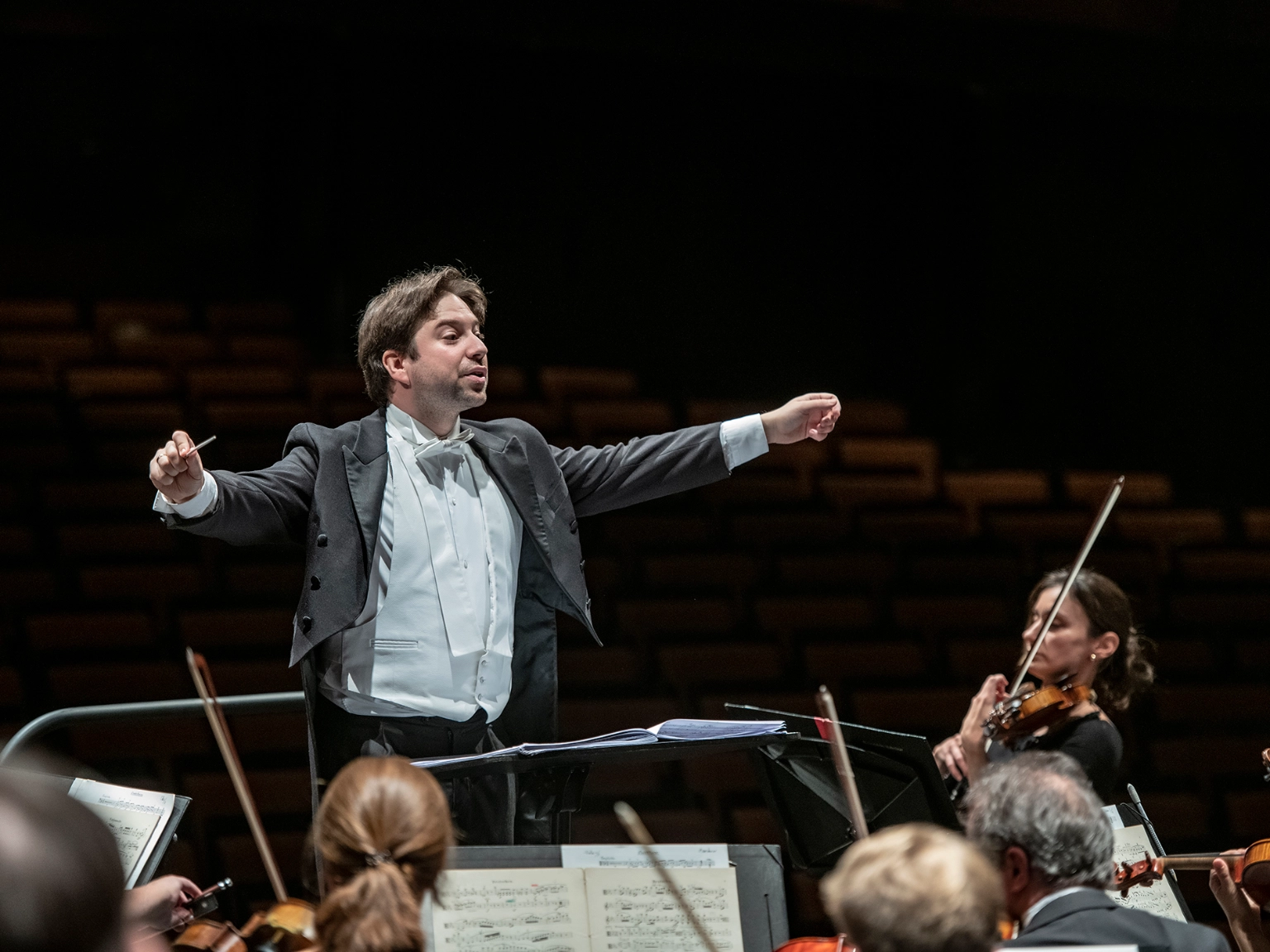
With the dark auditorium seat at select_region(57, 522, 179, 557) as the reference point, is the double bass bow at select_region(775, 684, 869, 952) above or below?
below

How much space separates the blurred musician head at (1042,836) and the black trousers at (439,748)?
86cm

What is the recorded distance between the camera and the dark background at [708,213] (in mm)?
6879

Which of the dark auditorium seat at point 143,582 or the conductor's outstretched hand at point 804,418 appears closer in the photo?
the conductor's outstretched hand at point 804,418

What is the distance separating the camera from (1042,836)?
157cm

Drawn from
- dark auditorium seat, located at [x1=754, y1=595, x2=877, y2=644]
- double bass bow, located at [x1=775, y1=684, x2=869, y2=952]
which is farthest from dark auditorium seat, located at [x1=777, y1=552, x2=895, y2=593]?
double bass bow, located at [x1=775, y1=684, x2=869, y2=952]

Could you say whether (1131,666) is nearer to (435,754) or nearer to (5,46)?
(435,754)

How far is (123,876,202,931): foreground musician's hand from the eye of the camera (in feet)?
5.82

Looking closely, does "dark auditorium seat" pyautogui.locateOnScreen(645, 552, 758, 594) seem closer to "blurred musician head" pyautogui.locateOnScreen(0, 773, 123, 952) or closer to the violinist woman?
the violinist woman

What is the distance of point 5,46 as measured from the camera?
22.2 feet

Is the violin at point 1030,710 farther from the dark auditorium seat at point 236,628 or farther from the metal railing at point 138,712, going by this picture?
the dark auditorium seat at point 236,628

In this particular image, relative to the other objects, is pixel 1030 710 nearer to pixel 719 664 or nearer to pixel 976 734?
pixel 976 734

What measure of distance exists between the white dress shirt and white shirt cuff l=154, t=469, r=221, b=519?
5 cm

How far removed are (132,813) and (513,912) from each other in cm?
55

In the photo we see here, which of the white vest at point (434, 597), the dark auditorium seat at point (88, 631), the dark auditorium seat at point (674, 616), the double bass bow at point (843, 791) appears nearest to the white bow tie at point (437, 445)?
the white vest at point (434, 597)
